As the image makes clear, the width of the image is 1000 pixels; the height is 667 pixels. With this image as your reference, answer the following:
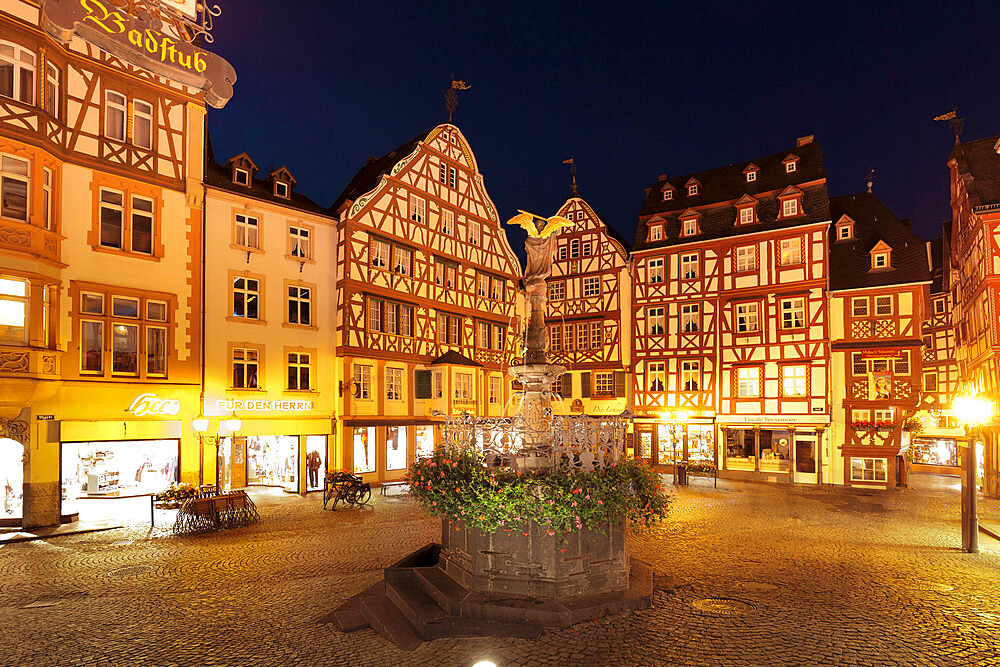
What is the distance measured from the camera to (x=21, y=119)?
16469 millimetres

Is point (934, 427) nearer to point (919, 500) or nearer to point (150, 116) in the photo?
point (919, 500)

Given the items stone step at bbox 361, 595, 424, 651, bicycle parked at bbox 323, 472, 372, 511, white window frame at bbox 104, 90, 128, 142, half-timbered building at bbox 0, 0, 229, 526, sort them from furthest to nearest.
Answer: bicycle parked at bbox 323, 472, 372, 511 → white window frame at bbox 104, 90, 128, 142 → half-timbered building at bbox 0, 0, 229, 526 → stone step at bbox 361, 595, 424, 651

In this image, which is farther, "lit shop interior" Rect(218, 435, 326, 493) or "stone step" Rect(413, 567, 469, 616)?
"lit shop interior" Rect(218, 435, 326, 493)

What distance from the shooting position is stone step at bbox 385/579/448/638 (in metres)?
8.80

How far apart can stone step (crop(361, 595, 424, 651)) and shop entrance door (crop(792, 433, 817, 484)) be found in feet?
81.8

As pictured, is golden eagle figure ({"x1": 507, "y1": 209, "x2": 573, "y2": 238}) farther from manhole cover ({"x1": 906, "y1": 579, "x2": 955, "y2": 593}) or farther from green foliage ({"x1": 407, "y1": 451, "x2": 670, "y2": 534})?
manhole cover ({"x1": 906, "y1": 579, "x2": 955, "y2": 593})

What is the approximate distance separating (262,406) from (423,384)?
24.2ft

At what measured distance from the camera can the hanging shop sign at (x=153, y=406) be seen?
64.0 ft

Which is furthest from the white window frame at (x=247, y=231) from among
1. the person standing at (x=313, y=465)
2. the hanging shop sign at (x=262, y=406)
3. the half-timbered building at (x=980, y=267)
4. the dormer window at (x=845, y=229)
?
the half-timbered building at (x=980, y=267)

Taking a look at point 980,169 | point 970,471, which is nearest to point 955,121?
point 980,169

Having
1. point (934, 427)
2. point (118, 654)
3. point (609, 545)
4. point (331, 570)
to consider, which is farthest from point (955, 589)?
→ point (934, 427)

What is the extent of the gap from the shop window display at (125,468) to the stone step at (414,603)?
13.6m

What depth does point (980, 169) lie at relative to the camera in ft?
91.0

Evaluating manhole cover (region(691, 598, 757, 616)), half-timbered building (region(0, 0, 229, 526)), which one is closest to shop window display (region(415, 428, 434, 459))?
half-timbered building (region(0, 0, 229, 526))
